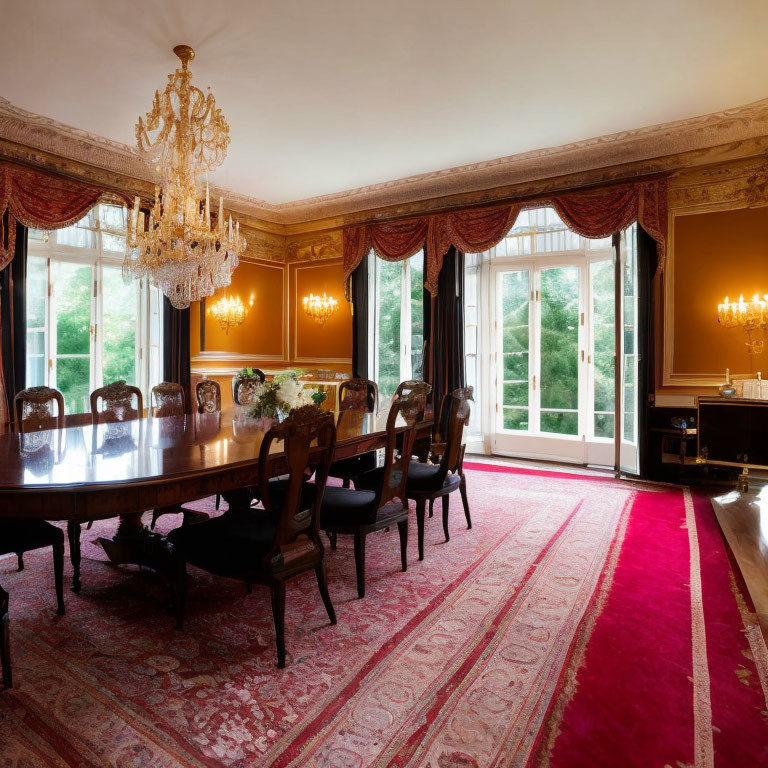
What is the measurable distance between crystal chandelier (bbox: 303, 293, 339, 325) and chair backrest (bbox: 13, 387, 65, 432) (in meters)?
4.13

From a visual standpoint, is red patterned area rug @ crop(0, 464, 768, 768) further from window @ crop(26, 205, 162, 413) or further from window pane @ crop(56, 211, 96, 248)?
window pane @ crop(56, 211, 96, 248)

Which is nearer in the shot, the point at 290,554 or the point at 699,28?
the point at 290,554

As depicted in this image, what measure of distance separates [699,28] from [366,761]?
419 cm

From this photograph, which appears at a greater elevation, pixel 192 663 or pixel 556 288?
pixel 556 288

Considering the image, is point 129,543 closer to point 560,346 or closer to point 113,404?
point 113,404

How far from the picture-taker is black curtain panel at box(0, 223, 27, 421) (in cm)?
471

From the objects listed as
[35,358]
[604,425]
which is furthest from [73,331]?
[604,425]

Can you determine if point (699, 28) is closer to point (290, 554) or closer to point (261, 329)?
point (290, 554)

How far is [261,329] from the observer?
743cm

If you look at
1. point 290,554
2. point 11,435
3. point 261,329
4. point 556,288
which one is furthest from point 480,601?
point 261,329

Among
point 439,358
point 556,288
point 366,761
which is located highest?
point 556,288

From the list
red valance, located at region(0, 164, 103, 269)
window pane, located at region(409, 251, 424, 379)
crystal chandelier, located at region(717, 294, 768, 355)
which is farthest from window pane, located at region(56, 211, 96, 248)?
crystal chandelier, located at region(717, 294, 768, 355)

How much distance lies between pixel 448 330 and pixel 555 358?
4.19 ft

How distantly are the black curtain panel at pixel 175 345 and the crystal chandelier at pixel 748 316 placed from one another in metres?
5.45
